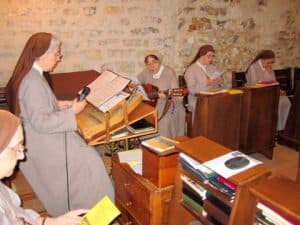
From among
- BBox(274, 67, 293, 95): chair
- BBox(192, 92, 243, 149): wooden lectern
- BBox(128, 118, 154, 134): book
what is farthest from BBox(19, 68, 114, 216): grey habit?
BBox(274, 67, 293, 95): chair

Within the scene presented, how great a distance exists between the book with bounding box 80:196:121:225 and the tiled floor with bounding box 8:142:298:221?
1.32m

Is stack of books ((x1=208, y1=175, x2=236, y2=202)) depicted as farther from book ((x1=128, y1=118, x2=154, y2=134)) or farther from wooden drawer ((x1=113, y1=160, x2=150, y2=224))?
book ((x1=128, y1=118, x2=154, y2=134))

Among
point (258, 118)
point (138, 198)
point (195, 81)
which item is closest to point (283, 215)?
point (138, 198)

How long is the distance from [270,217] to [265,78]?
4.04 meters

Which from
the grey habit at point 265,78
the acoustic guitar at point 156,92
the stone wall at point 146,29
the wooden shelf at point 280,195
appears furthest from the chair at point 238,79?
the wooden shelf at point 280,195

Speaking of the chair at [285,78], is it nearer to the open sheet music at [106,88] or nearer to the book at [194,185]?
the open sheet music at [106,88]

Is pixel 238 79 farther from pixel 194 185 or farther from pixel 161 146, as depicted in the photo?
pixel 194 185

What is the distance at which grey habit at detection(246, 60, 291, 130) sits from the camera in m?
5.23

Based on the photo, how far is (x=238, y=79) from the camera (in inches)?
217

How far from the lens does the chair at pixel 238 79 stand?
18.0 feet

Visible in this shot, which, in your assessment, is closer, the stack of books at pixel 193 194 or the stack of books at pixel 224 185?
the stack of books at pixel 224 185

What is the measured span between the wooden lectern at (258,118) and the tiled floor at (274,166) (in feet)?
0.68

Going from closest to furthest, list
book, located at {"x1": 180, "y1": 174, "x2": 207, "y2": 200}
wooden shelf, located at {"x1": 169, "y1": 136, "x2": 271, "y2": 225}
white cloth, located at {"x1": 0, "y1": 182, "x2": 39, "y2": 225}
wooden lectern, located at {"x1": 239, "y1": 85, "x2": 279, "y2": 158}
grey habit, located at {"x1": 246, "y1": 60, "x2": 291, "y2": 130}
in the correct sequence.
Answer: white cloth, located at {"x1": 0, "y1": 182, "x2": 39, "y2": 225}
wooden shelf, located at {"x1": 169, "y1": 136, "x2": 271, "y2": 225}
book, located at {"x1": 180, "y1": 174, "x2": 207, "y2": 200}
wooden lectern, located at {"x1": 239, "y1": 85, "x2": 279, "y2": 158}
grey habit, located at {"x1": 246, "y1": 60, "x2": 291, "y2": 130}

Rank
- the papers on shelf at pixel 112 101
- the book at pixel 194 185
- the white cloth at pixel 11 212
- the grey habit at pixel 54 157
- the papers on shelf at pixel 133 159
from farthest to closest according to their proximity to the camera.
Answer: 1. the papers on shelf at pixel 133 159
2. the grey habit at pixel 54 157
3. the papers on shelf at pixel 112 101
4. the book at pixel 194 185
5. the white cloth at pixel 11 212
